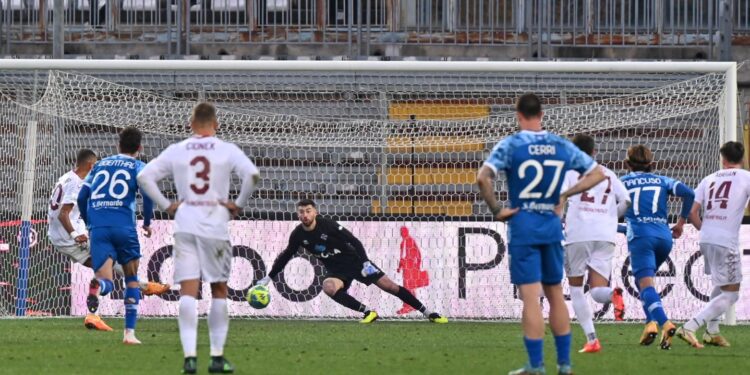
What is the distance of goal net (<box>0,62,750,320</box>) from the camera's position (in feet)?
57.6

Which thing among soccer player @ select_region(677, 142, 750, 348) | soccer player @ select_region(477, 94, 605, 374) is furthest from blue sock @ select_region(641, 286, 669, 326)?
soccer player @ select_region(477, 94, 605, 374)

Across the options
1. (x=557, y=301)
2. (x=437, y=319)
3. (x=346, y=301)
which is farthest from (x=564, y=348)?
→ (x=346, y=301)

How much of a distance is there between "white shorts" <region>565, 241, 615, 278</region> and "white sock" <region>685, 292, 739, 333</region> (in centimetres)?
86

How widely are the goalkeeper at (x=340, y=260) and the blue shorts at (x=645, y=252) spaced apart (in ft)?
13.0

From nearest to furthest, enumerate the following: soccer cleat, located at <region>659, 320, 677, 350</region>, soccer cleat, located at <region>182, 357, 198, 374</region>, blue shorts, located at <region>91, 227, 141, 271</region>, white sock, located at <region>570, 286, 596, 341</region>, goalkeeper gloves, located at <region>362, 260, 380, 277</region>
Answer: soccer cleat, located at <region>182, 357, 198, 374</region>, white sock, located at <region>570, 286, 596, 341</region>, soccer cleat, located at <region>659, 320, 677, 350</region>, blue shorts, located at <region>91, 227, 141, 271</region>, goalkeeper gloves, located at <region>362, 260, 380, 277</region>

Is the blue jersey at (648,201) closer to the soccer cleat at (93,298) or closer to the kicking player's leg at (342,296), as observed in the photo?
the kicking player's leg at (342,296)

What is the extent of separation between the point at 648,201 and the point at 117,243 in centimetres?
489

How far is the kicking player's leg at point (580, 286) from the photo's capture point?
11508mm

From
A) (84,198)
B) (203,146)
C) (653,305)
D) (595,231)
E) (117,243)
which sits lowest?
(653,305)

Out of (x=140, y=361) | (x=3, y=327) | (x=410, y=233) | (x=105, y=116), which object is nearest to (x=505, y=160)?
(x=140, y=361)

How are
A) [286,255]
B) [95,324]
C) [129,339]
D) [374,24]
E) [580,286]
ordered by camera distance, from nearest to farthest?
[580,286] < [129,339] < [95,324] < [286,255] < [374,24]

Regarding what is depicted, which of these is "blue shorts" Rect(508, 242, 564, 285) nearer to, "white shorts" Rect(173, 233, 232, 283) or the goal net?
"white shorts" Rect(173, 233, 232, 283)

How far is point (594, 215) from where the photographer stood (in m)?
12.5

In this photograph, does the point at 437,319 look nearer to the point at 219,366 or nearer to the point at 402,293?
the point at 402,293
